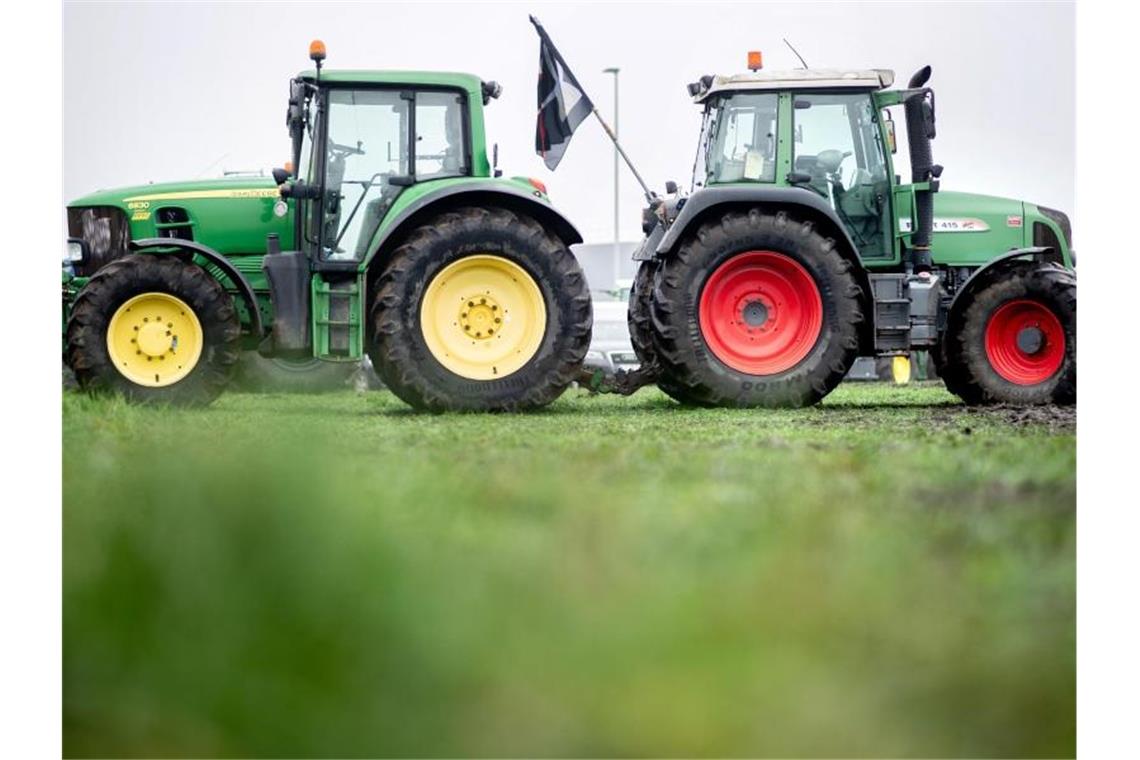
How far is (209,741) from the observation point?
239 cm

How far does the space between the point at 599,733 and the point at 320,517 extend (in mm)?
578

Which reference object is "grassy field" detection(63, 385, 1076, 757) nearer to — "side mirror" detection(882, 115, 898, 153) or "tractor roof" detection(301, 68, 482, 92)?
"tractor roof" detection(301, 68, 482, 92)

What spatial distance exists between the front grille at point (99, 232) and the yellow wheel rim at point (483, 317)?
1.88 meters

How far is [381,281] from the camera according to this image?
6980 millimetres

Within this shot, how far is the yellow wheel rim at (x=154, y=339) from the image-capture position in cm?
690

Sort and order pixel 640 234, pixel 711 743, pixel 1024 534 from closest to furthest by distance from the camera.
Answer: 1. pixel 711 743
2. pixel 1024 534
3. pixel 640 234

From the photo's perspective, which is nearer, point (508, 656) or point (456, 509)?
point (508, 656)

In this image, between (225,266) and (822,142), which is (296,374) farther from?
(822,142)

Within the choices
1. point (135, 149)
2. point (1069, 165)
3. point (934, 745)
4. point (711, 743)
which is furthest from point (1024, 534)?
point (135, 149)

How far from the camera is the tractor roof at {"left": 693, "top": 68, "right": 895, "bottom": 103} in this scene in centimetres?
776
